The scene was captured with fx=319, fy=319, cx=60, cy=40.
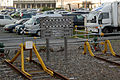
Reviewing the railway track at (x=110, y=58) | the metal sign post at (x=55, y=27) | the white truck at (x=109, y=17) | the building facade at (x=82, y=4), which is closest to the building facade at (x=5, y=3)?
the building facade at (x=82, y=4)

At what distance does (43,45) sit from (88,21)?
11298 mm

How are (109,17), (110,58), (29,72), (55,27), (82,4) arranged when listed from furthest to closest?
(82,4) → (109,17) → (110,58) → (55,27) → (29,72)

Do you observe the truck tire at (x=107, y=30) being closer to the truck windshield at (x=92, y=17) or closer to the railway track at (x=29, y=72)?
the truck windshield at (x=92, y=17)

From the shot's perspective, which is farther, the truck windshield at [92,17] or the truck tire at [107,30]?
the truck windshield at [92,17]

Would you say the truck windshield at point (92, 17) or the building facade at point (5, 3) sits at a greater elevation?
the building facade at point (5, 3)

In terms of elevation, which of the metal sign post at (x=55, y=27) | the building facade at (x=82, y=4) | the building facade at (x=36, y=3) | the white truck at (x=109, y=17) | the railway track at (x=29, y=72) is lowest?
the railway track at (x=29, y=72)

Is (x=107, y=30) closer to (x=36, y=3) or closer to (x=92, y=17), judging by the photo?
(x=92, y=17)

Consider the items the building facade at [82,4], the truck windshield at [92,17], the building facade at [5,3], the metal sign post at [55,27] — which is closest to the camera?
the metal sign post at [55,27]

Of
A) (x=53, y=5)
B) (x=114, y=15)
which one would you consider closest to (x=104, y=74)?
(x=114, y=15)

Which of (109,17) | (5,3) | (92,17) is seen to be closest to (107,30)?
(109,17)

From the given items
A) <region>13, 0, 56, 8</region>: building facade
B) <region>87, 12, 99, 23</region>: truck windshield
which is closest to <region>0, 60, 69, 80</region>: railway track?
<region>87, 12, 99, 23</region>: truck windshield

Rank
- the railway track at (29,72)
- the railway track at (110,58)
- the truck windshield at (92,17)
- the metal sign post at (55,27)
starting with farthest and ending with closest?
1. the truck windshield at (92,17)
2. the metal sign post at (55,27)
3. the railway track at (110,58)
4. the railway track at (29,72)

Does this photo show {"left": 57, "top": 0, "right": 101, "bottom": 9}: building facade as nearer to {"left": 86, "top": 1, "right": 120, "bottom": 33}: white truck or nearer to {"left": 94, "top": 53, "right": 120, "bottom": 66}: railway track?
{"left": 86, "top": 1, "right": 120, "bottom": 33}: white truck

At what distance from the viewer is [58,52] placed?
17062 millimetres
